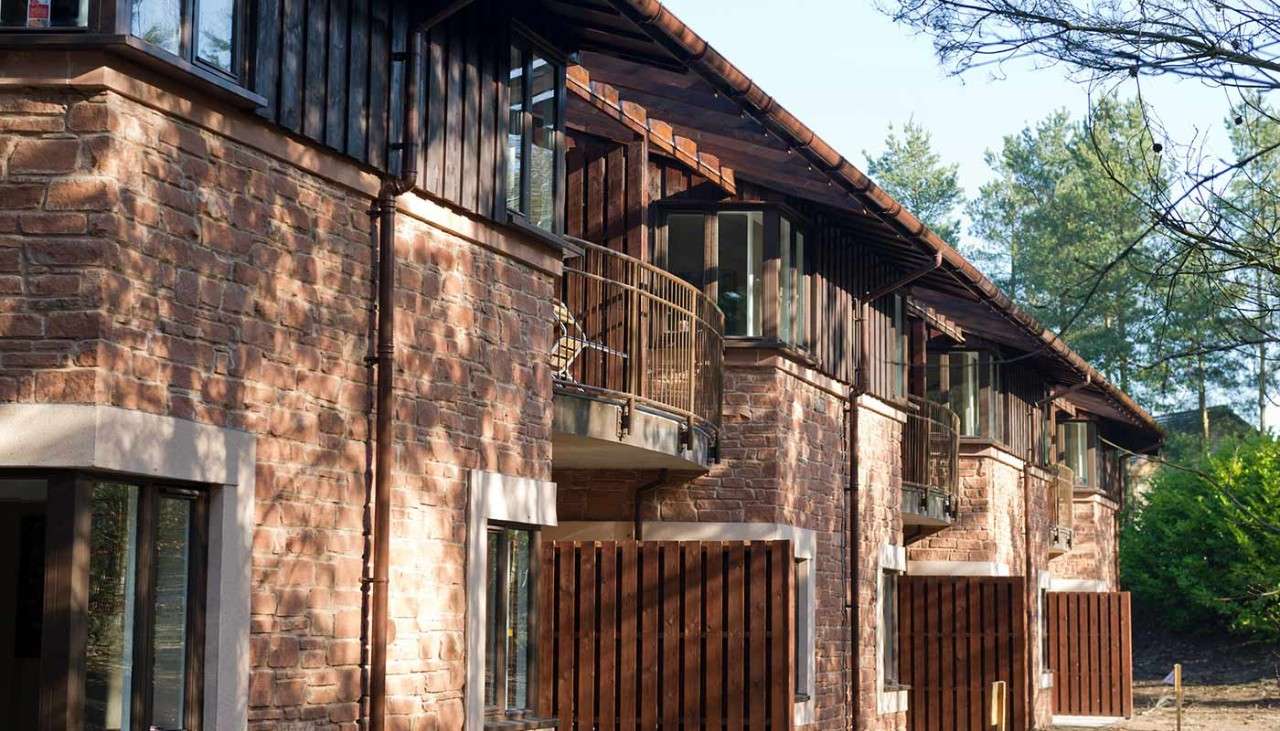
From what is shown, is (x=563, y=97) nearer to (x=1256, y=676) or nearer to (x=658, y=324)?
(x=658, y=324)

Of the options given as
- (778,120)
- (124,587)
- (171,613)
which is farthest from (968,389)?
(124,587)

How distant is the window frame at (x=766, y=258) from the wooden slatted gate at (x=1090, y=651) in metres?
15.7

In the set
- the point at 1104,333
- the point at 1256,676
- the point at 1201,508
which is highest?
the point at 1104,333

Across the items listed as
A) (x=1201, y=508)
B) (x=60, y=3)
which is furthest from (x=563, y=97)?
(x=1201, y=508)

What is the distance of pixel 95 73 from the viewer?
8281 millimetres

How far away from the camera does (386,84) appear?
35.8 ft

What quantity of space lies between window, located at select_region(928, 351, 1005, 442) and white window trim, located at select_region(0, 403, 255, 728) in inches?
791

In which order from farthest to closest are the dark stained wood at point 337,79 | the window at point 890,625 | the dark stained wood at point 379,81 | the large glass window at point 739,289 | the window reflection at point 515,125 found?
the window at point 890,625 → the large glass window at point 739,289 → the window reflection at point 515,125 → the dark stained wood at point 379,81 → the dark stained wood at point 337,79

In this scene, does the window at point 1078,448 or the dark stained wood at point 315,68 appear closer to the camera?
the dark stained wood at point 315,68

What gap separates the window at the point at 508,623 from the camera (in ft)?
41.1

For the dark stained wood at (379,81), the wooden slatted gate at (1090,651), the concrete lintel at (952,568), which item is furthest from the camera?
the wooden slatted gate at (1090,651)

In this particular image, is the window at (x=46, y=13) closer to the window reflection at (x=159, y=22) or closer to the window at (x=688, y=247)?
the window reflection at (x=159, y=22)

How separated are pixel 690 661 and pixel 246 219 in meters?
7.25

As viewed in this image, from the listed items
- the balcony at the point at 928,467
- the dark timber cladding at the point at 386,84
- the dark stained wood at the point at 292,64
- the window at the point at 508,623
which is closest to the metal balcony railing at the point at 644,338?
the window at the point at 508,623
